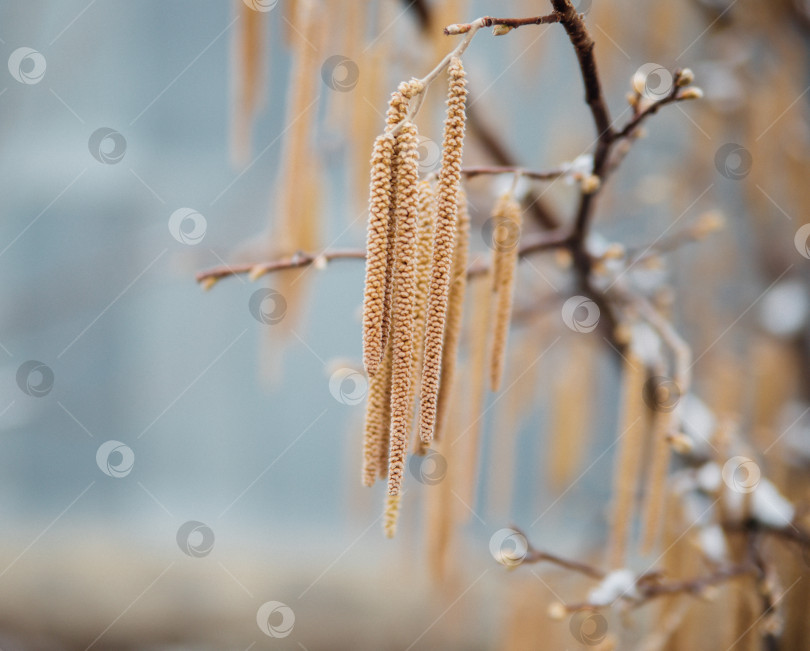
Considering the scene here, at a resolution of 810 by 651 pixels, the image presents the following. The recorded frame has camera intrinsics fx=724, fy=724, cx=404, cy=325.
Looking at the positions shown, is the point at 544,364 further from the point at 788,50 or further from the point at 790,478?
the point at 788,50

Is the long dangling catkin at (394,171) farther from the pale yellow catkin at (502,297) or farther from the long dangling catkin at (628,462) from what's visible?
the long dangling catkin at (628,462)

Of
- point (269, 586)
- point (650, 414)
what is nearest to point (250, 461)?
point (269, 586)

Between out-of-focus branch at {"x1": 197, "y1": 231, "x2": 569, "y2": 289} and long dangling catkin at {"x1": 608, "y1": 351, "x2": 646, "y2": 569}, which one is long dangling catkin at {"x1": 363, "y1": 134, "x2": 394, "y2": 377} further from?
long dangling catkin at {"x1": 608, "y1": 351, "x2": 646, "y2": 569}

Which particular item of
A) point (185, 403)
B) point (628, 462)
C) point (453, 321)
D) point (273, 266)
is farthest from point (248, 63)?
point (185, 403)

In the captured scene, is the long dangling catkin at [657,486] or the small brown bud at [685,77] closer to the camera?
the small brown bud at [685,77]

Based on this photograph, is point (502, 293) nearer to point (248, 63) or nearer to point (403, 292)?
point (403, 292)

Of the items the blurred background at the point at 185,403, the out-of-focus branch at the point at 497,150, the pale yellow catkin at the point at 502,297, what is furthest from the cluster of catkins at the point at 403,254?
the blurred background at the point at 185,403

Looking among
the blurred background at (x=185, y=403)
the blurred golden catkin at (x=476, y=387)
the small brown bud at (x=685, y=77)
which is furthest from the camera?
the blurred background at (x=185, y=403)

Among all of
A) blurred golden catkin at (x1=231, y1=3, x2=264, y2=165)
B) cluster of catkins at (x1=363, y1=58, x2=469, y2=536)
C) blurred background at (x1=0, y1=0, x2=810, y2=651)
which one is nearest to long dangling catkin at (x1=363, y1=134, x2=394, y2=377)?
cluster of catkins at (x1=363, y1=58, x2=469, y2=536)
